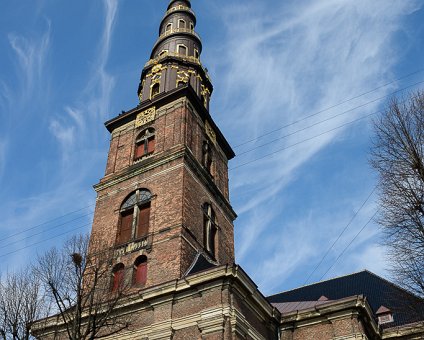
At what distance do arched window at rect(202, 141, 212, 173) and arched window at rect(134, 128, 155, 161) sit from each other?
2.92 m

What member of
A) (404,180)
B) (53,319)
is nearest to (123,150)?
(53,319)

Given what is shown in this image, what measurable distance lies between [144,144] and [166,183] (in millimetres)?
4309

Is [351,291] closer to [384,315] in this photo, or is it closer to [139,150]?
[384,315]

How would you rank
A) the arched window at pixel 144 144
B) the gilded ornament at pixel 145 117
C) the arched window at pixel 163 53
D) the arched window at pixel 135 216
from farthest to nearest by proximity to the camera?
the arched window at pixel 163 53 < the gilded ornament at pixel 145 117 < the arched window at pixel 144 144 < the arched window at pixel 135 216

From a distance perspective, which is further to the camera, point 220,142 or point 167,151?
point 220,142

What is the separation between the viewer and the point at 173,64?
101ft

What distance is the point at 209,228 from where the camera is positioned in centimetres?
2355

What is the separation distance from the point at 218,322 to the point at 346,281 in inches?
557

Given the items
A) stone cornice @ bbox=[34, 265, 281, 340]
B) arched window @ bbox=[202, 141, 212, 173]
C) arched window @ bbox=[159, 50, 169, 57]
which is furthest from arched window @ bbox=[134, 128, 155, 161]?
stone cornice @ bbox=[34, 265, 281, 340]

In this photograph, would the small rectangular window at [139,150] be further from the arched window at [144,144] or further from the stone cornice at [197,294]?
the stone cornice at [197,294]

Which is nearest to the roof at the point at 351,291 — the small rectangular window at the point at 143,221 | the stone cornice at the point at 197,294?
Result: the stone cornice at the point at 197,294

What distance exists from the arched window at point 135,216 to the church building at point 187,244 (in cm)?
6

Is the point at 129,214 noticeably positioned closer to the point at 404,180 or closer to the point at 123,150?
the point at 123,150

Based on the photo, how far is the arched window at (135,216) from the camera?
22.2 m
